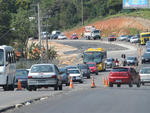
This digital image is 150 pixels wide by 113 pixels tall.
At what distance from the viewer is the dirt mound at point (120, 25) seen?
451 ft

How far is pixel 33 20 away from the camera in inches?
4304

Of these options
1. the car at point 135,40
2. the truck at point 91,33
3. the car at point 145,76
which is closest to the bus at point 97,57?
the car at point 145,76

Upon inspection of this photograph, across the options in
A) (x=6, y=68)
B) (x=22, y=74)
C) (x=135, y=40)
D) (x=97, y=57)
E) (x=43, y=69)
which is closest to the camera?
(x=43, y=69)

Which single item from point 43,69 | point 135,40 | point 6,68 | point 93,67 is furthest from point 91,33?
point 43,69

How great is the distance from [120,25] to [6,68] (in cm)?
10961

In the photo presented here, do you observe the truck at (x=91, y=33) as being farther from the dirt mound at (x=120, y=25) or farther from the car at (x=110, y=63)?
the car at (x=110, y=63)

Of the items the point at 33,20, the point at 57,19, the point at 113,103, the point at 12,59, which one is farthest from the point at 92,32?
the point at 113,103

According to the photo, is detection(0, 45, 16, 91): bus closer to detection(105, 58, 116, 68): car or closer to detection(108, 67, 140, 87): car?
detection(108, 67, 140, 87): car

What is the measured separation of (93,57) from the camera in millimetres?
70250

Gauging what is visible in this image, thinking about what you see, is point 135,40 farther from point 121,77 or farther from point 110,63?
point 121,77

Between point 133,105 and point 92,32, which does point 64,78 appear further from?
point 92,32

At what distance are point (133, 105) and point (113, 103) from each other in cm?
108

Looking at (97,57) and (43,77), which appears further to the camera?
(97,57)

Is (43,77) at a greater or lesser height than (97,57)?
greater
